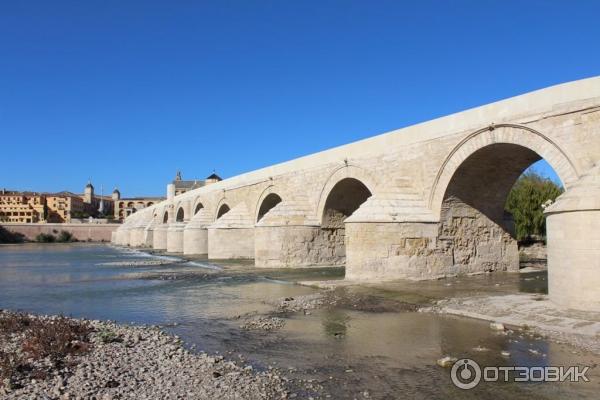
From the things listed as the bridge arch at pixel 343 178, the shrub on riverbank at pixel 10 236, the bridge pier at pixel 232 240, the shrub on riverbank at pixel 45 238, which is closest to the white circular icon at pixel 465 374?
the bridge arch at pixel 343 178

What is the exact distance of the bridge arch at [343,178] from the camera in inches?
610

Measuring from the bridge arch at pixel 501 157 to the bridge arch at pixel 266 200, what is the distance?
10527 mm

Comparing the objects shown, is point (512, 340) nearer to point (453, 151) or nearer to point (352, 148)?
point (453, 151)

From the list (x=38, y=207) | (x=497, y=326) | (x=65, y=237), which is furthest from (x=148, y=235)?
(x=38, y=207)

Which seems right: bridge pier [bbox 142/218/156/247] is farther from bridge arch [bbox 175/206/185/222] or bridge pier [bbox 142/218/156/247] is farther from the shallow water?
the shallow water

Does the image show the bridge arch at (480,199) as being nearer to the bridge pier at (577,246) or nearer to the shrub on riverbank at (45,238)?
the bridge pier at (577,246)

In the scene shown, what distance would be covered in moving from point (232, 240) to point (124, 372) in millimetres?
17747

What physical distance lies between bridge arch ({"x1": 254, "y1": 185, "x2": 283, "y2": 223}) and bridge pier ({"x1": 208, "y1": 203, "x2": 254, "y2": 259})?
0.90 m

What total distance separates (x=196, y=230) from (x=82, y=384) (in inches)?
909

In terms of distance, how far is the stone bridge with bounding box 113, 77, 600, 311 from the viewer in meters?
7.68

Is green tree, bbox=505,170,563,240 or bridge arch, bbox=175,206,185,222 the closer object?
green tree, bbox=505,170,563,240

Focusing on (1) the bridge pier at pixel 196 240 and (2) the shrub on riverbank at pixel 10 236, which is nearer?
(1) the bridge pier at pixel 196 240

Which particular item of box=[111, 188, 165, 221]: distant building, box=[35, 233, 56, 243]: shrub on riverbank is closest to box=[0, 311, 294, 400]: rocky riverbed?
box=[35, 233, 56, 243]: shrub on riverbank

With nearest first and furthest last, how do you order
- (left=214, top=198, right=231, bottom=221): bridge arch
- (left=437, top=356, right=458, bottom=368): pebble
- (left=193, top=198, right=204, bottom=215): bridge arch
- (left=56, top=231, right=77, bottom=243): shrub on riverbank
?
(left=437, top=356, right=458, bottom=368): pebble < (left=214, top=198, right=231, bottom=221): bridge arch < (left=193, top=198, right=204, bottom=215): bridge arch < (left=56, top=231, right=77, bottom=243): shrub on riverbank
